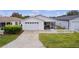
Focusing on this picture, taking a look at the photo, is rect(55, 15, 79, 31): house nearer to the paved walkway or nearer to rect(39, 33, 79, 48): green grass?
rect(39, 33, 79, 48): green grass

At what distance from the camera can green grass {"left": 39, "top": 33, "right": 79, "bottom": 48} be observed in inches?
449

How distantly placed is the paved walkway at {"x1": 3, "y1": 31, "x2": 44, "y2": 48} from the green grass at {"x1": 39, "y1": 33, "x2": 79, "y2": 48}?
0.11m

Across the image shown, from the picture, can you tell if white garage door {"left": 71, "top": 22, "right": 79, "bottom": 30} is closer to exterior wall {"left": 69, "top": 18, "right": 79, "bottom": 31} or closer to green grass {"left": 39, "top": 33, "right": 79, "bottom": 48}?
exterior wall {"left": 69, "top": 18, "right": 79, "bottom": 31}

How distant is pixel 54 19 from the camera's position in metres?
11.4

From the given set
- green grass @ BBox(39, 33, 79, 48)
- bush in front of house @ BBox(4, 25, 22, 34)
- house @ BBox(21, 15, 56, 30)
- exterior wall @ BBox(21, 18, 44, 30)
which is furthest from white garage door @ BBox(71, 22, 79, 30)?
bush in front of house @ BBox(4, 25, 22, 34)

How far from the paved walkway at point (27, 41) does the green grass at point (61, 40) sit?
0.11 m

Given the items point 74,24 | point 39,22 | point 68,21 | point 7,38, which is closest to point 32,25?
point 39,22

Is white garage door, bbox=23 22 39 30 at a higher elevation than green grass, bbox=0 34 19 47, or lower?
higher

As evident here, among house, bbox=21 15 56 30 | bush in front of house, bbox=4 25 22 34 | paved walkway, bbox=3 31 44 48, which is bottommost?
paved walkway, bbox=3 31 44 48

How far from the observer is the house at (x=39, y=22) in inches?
450
